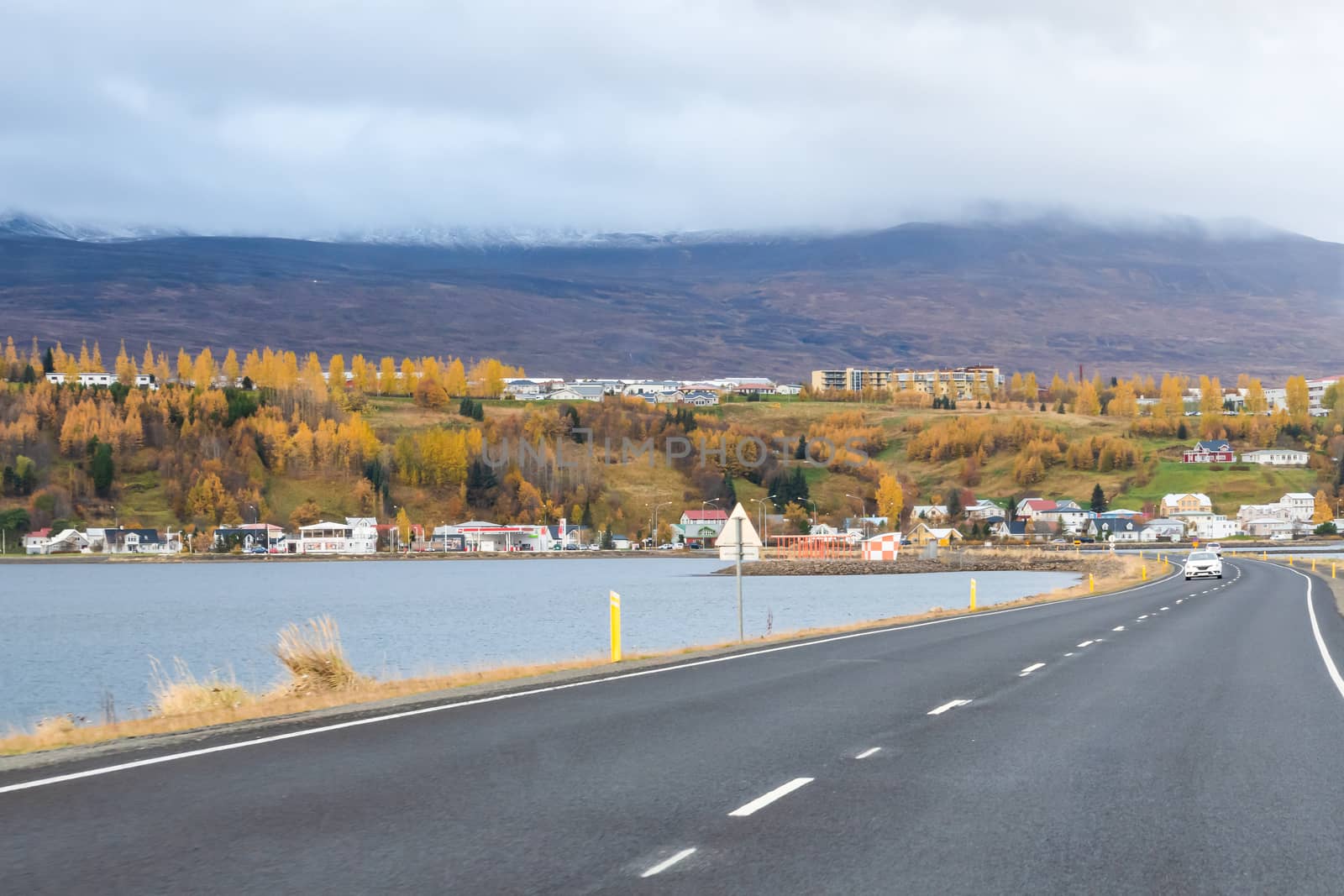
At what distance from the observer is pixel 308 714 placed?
15430 millimetres

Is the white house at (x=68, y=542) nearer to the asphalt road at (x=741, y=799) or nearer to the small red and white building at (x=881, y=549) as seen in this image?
the small red and white building at (x=881, y=549)

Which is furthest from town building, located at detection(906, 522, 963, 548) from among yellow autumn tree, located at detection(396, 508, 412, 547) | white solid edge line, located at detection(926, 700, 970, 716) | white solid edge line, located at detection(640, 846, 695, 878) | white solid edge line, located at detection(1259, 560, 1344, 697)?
white solid edge line, located at detection(640, 846, 695, 878)

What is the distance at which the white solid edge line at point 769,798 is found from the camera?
9781 millimetres

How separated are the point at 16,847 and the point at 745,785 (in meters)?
5.19

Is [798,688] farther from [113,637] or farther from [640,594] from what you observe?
[640,594]

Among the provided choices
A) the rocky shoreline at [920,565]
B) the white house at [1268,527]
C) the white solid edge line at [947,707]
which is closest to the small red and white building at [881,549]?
the rocky shoreline at [920,565]

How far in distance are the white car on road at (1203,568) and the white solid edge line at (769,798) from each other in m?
65.3

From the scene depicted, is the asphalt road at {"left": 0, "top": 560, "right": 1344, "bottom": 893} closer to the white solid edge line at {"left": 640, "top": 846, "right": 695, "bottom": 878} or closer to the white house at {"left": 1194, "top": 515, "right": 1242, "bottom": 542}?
the white solid edge line at {"left": 640, "top": 846, "right": 695, "bottom": 878}

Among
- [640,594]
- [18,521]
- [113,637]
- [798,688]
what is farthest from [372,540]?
[798,688]

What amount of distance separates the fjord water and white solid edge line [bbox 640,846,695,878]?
15719mm

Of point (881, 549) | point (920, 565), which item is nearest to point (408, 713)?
point (920, 565)

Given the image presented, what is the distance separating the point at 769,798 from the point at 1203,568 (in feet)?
218

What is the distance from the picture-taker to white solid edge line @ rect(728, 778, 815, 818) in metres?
9.78

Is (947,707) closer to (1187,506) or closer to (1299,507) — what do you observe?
(1187,506)
